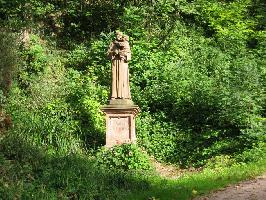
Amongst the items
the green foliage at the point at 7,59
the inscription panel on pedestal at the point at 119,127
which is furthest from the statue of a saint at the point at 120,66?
the green foliage at the point at 7,59

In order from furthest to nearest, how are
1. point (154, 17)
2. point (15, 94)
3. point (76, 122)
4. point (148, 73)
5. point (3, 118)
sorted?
point (154, 17), point (148, 73), point (15, 94), point (76, 122), point (3, 118)

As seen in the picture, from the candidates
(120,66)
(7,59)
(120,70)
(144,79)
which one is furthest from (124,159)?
(7,59)

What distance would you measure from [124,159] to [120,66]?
105 inches

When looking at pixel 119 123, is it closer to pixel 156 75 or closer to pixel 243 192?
pixel 156 75

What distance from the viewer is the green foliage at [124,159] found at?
35.6 ft

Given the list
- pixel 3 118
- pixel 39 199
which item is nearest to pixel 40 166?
pixel 39 199

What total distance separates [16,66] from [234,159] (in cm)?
769

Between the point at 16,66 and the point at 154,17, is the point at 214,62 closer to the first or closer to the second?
the point at 154,17

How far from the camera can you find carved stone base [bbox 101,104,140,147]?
1181cm

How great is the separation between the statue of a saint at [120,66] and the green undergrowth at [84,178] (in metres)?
2.10

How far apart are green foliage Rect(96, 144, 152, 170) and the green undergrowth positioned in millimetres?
106

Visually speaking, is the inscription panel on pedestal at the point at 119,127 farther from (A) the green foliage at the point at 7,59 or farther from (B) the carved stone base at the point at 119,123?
(A) the green foliage at the point at 7,59

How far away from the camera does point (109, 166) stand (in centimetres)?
1084

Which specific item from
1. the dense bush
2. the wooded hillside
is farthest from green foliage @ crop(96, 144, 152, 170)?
the dense bush
